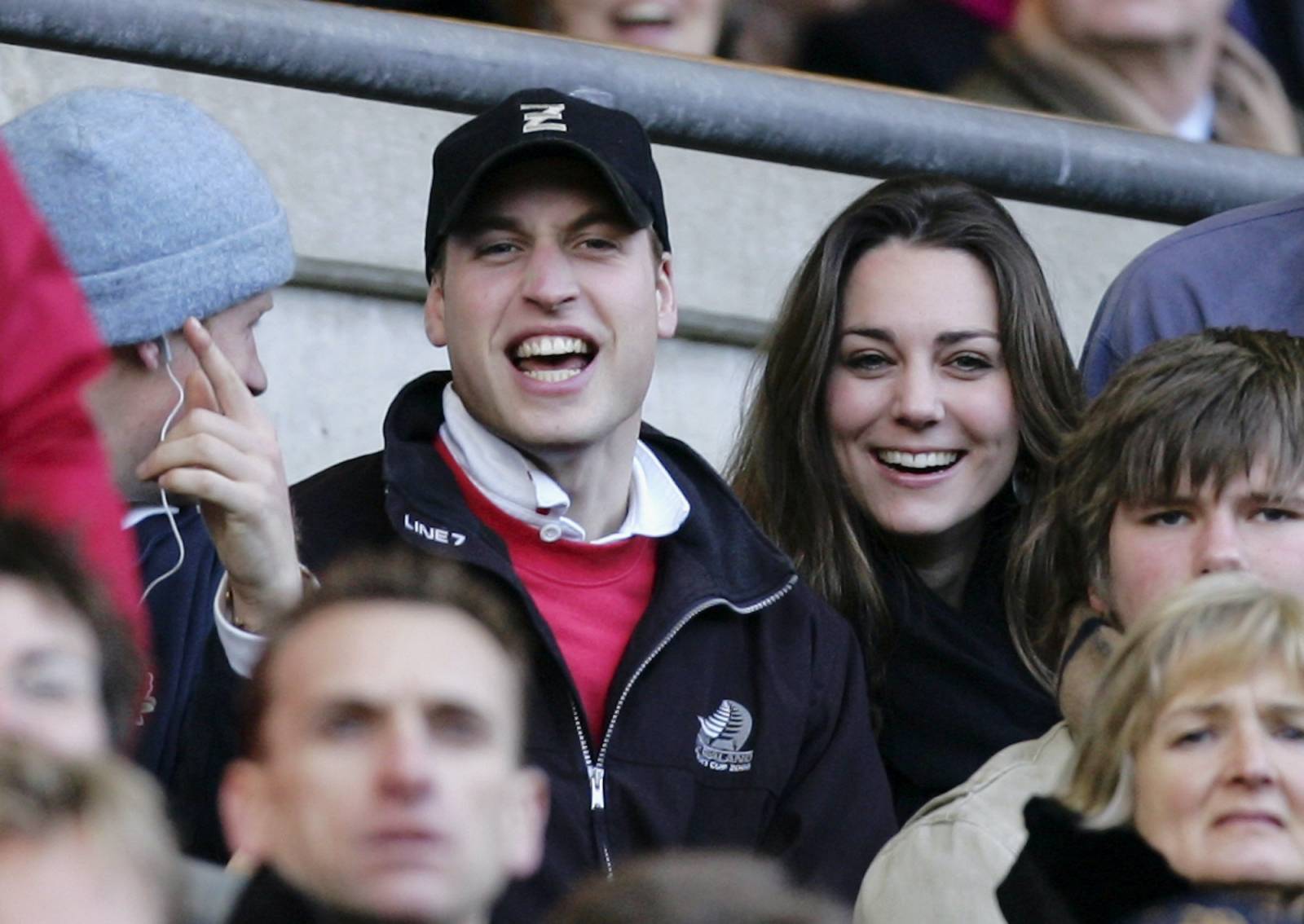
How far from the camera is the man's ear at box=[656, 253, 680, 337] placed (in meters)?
4.23

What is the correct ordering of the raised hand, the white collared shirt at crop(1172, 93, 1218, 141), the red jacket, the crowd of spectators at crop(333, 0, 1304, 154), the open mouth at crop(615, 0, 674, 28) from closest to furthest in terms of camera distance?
the red jacket
the raised hand
the open mouth at crop(615, 0, 674, 28)
the crowd of spectators at crop(333, 0, 1304, 154)
the white collared shirt at crop(1172, 93, 1218, 141)

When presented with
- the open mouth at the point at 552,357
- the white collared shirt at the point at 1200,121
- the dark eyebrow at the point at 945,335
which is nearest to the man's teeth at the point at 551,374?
the open mouth at the point at 552,357

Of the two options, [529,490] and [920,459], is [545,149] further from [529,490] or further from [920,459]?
[920,459]

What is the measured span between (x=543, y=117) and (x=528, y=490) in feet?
1.71

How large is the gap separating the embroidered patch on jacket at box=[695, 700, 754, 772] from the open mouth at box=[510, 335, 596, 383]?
500mm

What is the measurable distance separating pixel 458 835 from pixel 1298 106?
12.1 ft

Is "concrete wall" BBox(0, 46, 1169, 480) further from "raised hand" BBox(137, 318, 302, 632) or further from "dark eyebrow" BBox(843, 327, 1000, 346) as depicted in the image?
"raised hand" BBox(137, 318, 302, 632)

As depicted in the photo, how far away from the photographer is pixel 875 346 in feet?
14.5

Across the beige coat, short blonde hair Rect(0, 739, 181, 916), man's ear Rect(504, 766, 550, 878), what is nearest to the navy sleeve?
the beige coat

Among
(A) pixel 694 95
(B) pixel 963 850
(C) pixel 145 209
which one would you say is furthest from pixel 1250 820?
(A) pixel 694 95

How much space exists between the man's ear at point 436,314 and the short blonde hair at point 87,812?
6.09ft

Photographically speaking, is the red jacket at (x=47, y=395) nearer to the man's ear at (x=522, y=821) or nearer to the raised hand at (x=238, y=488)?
the raised hand at (x=238, y=488)

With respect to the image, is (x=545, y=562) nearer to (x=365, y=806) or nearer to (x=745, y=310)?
(x=365, y=806)

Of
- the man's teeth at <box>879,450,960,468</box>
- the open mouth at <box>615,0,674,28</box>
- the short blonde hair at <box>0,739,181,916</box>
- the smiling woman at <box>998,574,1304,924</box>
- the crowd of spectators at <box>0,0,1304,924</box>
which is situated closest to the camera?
the short blonde hair at <box>0,739,181,916</box>
